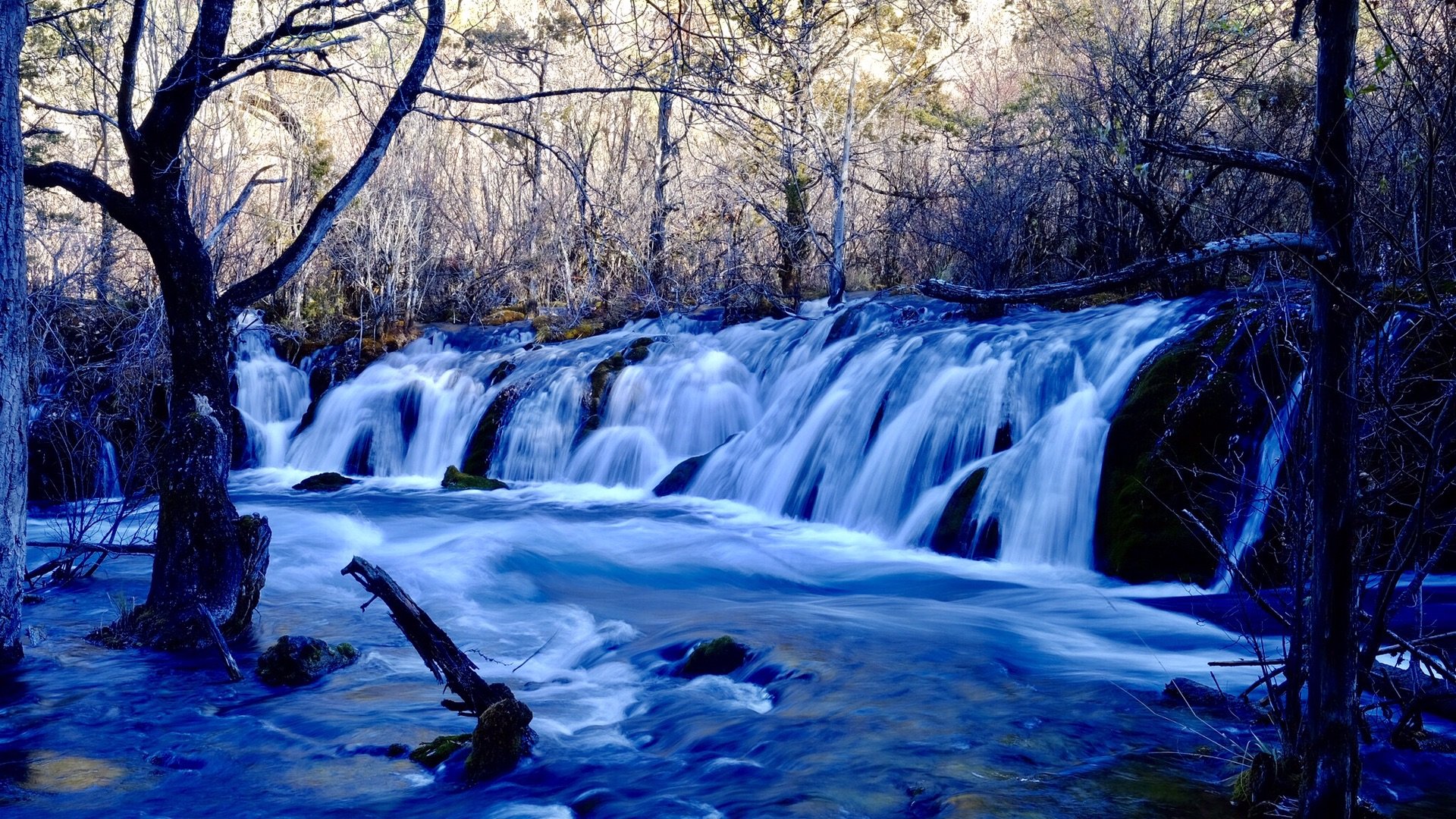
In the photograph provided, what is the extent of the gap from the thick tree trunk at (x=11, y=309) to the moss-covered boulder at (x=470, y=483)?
8112 mm

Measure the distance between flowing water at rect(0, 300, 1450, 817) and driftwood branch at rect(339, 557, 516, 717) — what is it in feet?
1.09

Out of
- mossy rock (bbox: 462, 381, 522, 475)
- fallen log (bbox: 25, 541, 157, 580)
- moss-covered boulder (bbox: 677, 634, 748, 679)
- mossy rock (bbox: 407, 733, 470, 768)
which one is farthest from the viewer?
mossy rock (bbox: 462, 381, 522, 475)

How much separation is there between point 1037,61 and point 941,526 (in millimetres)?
15489

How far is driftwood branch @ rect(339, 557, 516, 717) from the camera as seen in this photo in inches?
177

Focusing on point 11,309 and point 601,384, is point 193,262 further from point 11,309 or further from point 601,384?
point 601,384

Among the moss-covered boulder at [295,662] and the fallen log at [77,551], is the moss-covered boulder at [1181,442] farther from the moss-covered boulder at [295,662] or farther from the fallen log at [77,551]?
the fallen log at [77,551]

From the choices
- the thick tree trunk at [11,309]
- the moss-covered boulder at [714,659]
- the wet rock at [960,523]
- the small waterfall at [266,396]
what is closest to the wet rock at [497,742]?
the moss-covered boulder at [714,659]

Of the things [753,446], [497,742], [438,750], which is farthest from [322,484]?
[497,742]

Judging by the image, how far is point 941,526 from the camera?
9.31 meters

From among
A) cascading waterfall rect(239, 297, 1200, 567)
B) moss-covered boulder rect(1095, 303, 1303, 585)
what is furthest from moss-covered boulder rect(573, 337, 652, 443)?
moss-covered boulder rect(1095, 303, 1303, 585)

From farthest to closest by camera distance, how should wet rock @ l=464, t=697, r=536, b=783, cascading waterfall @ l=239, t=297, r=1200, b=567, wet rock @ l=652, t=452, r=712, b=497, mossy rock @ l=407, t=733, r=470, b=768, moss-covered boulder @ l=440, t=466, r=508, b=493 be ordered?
moss-covered boulder @ l=440, t=466, r=508, b=493 < wet rock @ l=652, t=452, r=712, b=497 < cascading waterfall @ l=239, t=297, r=1200, b=567 < mossy rock @ l=407, t=733, r=470, b=768 < wet rock @ l=464, t=697, r=536, b=783

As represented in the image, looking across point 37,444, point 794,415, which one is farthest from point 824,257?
point 37,444

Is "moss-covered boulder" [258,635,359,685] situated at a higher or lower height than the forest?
lower

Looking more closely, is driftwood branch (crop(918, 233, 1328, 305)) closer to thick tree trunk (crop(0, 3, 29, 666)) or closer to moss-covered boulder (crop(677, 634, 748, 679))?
moss-covered boulder (crop(677, 634, 748, 679))
